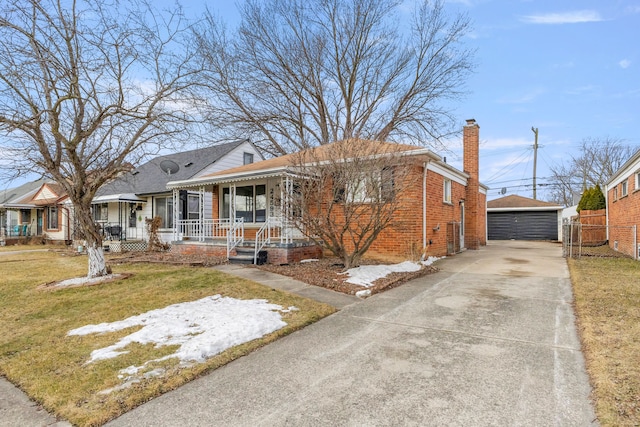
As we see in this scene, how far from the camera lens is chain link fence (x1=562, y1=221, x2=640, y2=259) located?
38.1ft

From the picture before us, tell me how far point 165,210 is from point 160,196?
758mm

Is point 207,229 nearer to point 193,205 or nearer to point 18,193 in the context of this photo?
point 193,205

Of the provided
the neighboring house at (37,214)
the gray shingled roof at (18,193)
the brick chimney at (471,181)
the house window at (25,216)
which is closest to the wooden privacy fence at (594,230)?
the brick chimney at (471,181)

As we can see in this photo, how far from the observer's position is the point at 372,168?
8.05m

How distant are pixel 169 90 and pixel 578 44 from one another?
14.1 meters

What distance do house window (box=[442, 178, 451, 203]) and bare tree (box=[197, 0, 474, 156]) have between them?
655cm

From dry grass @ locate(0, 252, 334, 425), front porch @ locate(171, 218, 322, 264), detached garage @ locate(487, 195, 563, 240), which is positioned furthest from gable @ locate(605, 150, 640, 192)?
dry grass @ locate(0, 252, 334, 425)

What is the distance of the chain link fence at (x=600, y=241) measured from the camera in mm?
11617

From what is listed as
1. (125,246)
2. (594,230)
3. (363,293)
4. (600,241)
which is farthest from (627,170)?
(125,246)

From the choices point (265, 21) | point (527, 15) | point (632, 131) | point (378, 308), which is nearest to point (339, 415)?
point (378, 308)

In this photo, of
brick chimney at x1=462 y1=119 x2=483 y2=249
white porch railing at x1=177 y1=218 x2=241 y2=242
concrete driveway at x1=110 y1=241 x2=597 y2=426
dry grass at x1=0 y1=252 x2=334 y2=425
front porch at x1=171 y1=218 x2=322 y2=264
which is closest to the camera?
concrete driveway at x1=110 y1=241 x2=597 y2=426

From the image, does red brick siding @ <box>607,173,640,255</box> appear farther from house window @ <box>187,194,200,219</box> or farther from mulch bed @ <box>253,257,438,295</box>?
house window @ <box>187,194,200,219</box>

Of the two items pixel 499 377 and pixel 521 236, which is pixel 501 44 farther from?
pixel 521 236

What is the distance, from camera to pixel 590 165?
3594 cm
